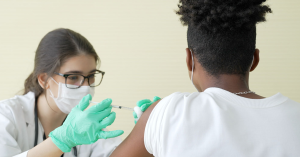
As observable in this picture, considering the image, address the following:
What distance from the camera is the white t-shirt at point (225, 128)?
2.46ft

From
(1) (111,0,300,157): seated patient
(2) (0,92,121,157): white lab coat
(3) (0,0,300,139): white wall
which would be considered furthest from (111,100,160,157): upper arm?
(3) (0,0,300,139): white wall

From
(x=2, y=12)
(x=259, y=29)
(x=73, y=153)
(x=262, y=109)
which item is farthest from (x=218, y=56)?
(x=2, y=12)

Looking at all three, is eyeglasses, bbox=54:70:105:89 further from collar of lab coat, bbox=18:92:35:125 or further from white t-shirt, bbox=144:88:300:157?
white t-shirt, bbox=144:88:300:157

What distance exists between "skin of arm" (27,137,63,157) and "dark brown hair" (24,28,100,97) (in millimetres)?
455

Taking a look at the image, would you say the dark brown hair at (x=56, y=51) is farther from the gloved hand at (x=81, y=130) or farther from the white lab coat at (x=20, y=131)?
the gloved hand at (x=81, y=130)

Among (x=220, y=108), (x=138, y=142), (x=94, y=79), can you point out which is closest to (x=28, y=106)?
(x=94, y=79)

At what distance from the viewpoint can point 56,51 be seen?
1504 mm

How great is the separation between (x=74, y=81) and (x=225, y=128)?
101 cm

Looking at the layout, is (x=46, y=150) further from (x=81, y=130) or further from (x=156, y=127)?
(x=156, y=127)

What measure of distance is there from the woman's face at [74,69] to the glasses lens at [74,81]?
23 millimetres

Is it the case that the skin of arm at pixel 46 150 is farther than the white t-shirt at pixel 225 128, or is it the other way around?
the skin of arm at pixel 46 150

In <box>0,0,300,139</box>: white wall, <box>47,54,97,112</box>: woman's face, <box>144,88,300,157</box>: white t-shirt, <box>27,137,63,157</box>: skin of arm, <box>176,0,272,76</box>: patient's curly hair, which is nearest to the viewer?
<box>144,88,300,157</box>: white t-shirt

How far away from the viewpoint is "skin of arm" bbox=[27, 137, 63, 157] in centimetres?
118

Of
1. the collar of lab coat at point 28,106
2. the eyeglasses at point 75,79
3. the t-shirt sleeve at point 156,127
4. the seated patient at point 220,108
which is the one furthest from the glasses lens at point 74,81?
the t-shirt sleeve at point 156,127
